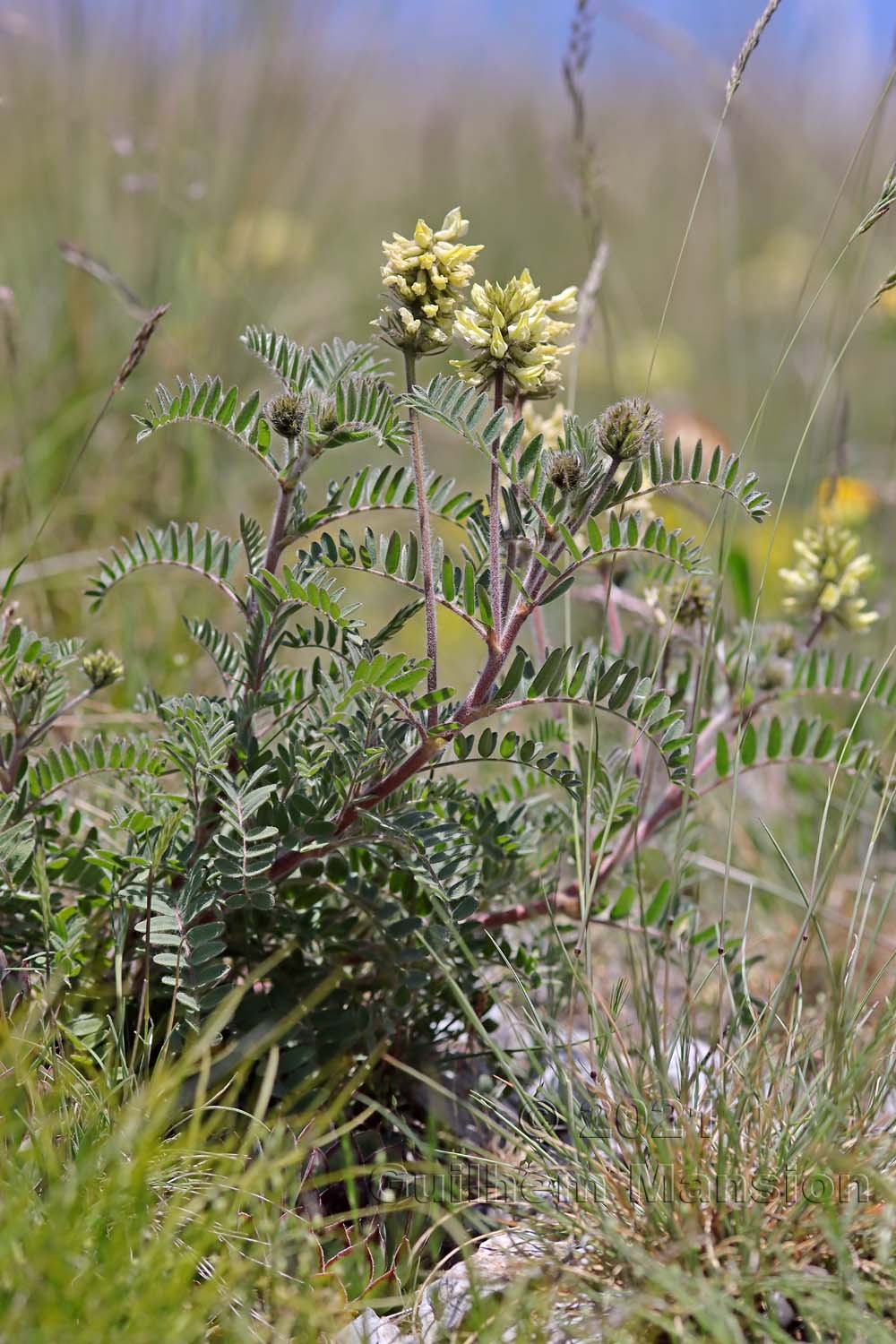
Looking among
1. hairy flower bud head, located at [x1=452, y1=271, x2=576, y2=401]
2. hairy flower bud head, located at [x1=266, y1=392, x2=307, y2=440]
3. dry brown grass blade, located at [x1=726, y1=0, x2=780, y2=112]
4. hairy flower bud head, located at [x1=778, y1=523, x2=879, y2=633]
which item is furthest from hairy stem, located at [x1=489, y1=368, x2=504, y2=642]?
hairy flower bud head, located at [x1=778, y1=523, x2=879, y2=633]

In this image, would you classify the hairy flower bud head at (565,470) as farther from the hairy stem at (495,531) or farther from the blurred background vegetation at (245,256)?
the blurred background vegetation at (245,256)

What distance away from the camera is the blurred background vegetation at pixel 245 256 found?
260 cm

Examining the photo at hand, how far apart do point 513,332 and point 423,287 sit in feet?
0.32

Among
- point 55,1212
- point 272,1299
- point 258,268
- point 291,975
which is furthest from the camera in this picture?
point 258,268

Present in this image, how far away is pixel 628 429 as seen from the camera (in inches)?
42.7

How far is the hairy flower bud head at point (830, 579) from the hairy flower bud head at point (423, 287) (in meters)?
0.66

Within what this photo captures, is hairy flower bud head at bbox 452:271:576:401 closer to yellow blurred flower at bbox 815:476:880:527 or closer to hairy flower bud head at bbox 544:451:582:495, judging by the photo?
hairy flower bud head at bbox 544:451:582:495

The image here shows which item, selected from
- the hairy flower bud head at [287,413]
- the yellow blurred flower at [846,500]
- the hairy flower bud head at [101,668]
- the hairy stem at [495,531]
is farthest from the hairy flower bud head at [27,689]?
the yellow blurred flower at [846,500]

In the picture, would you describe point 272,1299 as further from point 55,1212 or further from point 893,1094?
point 893,1094

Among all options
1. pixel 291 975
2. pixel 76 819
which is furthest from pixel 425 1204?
pixel 76 819

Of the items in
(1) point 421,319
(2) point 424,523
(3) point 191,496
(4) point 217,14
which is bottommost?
(2) point 424,523

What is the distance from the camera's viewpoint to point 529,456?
1182mm

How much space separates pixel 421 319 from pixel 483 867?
621 mm

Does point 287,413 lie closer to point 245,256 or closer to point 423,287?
point 423,287
